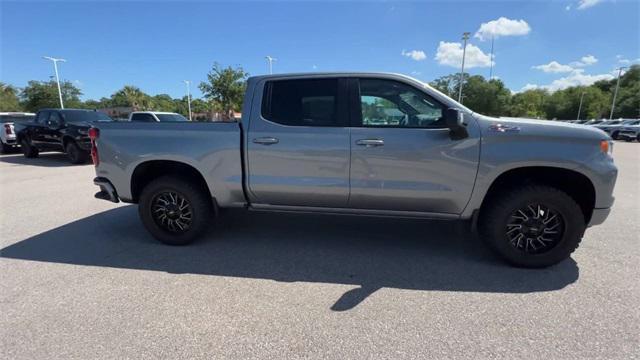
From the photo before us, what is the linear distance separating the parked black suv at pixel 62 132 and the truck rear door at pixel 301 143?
881 cm

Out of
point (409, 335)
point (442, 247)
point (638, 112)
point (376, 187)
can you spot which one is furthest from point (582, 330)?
point (638, 112)

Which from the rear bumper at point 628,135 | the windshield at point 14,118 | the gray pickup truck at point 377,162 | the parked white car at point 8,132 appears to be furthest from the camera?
the rear bumper at point 628,135

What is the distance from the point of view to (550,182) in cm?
331

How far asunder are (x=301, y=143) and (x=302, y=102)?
1.57ft

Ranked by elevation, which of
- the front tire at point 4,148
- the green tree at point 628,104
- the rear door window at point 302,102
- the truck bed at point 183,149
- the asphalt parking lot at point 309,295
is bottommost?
the asphalt parking lot at point 309,295

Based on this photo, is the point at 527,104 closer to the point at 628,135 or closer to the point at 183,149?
the point at 628,135

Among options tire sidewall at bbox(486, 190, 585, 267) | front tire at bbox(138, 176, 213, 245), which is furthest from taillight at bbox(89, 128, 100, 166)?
tire sidewall at bbox(486, 190, 585, 267)

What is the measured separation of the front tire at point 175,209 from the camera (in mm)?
3805

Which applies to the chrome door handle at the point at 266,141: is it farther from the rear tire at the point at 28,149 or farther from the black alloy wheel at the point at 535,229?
the rear tire at the point at 28,149

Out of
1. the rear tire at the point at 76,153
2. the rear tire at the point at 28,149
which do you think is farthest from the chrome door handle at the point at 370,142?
the rear tire at the point at 28,149

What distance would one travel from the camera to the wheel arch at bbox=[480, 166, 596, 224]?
3.20 meters

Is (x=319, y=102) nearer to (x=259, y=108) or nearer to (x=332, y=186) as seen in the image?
(x=259, y=108)

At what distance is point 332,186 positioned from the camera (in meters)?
3.47

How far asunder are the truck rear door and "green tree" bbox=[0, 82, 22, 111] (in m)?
77.9
